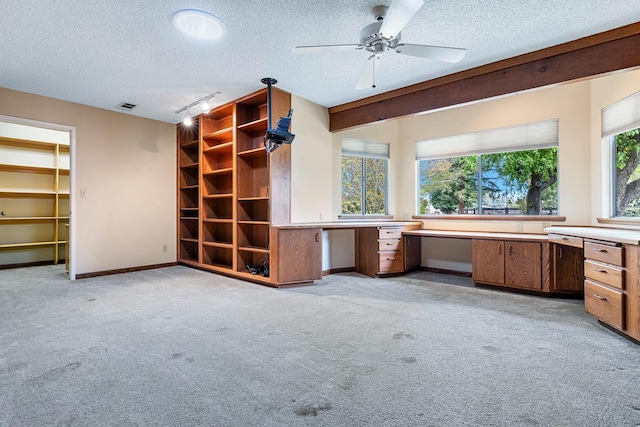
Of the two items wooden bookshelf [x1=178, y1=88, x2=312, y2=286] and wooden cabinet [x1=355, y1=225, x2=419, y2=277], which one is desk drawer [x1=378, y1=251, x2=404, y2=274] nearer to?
wooden cabinet [x1=355, y1=225, x2=419, y2=277]

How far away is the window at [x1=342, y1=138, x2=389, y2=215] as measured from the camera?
17.8ft

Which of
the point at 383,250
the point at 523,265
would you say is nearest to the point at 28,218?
the point at 383,250

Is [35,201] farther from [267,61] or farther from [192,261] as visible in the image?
[267,61]

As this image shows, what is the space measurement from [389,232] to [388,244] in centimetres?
18

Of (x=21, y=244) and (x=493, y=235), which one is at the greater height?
(x=493, y=235)

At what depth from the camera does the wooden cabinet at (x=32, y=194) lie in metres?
5.59

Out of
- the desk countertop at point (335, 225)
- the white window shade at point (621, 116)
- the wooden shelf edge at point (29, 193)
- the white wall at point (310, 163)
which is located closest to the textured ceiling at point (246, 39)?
the white wall at point (310, 163)

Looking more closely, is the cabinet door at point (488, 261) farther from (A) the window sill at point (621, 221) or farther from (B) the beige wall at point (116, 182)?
(B) the beige wall at point (116, 182)

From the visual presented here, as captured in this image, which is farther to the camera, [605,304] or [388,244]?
[388,244]

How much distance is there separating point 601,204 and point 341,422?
4.15 m

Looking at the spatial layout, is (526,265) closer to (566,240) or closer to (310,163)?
(566,240)

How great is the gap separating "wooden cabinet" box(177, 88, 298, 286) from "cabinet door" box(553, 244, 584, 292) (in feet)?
9.83

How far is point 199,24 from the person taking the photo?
2705 mm

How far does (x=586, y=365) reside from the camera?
2082mm
